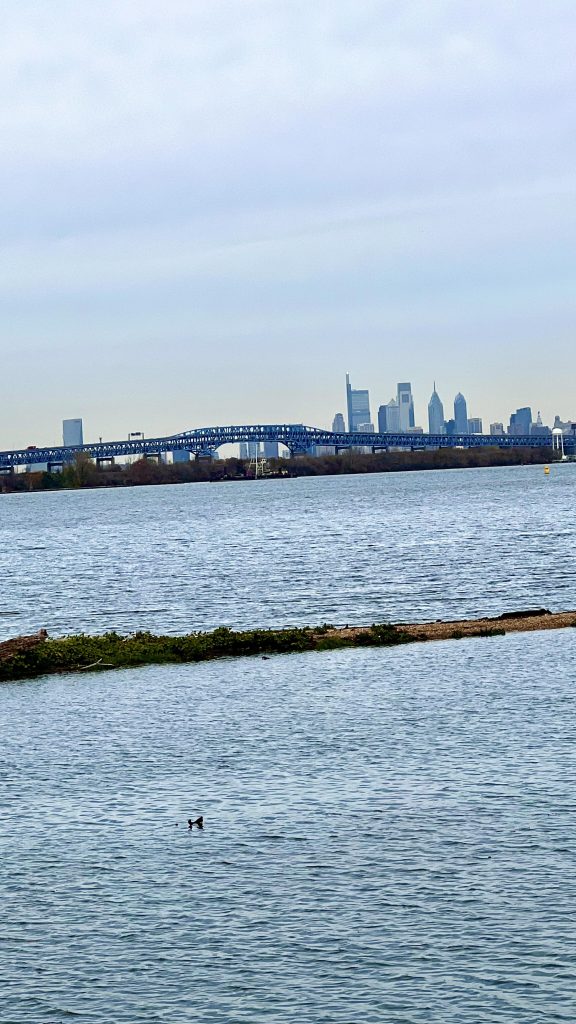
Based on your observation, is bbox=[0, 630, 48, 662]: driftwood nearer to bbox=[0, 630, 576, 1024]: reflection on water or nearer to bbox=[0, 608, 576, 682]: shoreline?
bbox=[0, 608, 576, 682]: shoreline

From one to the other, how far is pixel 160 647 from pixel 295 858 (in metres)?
20.5

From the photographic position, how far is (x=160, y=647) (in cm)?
3859

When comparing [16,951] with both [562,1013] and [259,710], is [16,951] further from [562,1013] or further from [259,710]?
[259,710]

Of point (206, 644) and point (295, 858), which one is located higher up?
point (206, 644)

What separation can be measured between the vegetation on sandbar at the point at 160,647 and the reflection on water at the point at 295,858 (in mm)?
5978

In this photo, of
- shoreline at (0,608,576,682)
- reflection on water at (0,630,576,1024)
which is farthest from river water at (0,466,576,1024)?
shoreline at (0,608,576,682)

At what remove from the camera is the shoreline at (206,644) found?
36.4 metres

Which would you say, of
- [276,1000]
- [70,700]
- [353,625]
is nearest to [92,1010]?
[276,1000]

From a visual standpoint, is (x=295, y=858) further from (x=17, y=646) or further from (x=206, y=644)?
(x=206, y=644)

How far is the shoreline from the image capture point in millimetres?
36438

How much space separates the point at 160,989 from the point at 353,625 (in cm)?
3245

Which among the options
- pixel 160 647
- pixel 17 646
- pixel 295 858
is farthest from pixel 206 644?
pixel 295 858

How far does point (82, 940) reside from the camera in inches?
623

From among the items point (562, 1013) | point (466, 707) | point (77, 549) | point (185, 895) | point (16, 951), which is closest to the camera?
point (562, 1013)
